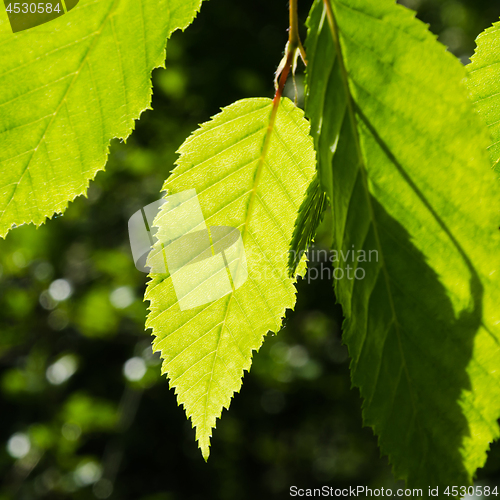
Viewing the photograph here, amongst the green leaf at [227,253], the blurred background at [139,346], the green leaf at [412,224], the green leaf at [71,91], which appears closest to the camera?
the green leaf at [412,224]

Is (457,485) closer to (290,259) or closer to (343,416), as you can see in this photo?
(290,259)

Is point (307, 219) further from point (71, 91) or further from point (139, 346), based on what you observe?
point (139, 346)

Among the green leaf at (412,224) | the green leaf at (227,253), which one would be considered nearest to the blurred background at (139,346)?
the green leaf at (227,253)

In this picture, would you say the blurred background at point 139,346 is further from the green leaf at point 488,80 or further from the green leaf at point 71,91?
the green leaf at point 488,80

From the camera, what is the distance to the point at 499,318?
0.49 m

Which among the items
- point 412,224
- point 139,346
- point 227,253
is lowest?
point 139,346

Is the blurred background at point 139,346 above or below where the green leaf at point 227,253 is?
below

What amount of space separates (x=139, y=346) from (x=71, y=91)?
287 centimetres

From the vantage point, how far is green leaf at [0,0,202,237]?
1.87 feet

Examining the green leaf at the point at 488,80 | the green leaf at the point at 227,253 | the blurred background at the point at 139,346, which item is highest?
the green leaf at the point at 488,80

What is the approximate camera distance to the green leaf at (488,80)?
0.65m

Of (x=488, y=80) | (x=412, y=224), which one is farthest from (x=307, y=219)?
(x=488, y=80)

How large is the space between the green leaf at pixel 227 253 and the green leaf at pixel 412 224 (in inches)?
6.8

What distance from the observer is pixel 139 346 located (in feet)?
10.8
